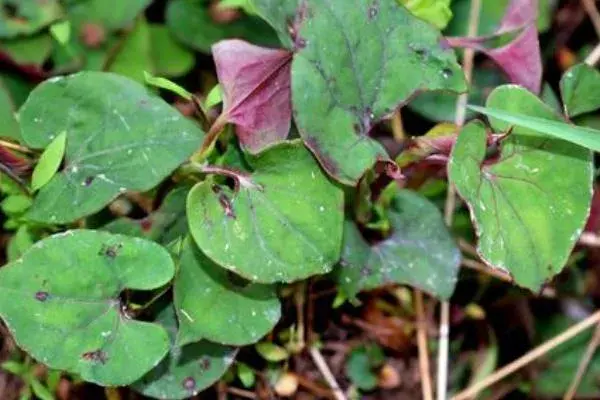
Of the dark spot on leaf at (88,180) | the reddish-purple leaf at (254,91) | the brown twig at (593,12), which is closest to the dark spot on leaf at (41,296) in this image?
the dark spot on leaf at (88,180)

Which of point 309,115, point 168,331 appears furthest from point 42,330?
point 309,115

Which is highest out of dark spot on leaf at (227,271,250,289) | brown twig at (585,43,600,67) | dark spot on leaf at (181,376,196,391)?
brown twig at (585,43,600,67)

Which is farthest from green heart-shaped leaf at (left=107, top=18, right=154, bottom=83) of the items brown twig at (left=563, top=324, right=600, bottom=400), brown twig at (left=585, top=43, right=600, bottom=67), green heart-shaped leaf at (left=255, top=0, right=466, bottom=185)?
brown twig at (left=563, top=324, right=600, bottom=400)

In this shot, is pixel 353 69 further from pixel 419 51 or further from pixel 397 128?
pixel 397 128

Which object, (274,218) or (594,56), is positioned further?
(594,56)

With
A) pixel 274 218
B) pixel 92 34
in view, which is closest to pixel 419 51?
pixel 274 218

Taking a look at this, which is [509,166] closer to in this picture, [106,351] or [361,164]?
[361,164]

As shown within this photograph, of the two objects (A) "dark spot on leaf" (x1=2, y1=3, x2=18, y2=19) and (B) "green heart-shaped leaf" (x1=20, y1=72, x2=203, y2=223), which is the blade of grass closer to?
(B) "green heart-shaped leaf" (x1=20, y1=72, x2=203, y2=223)
